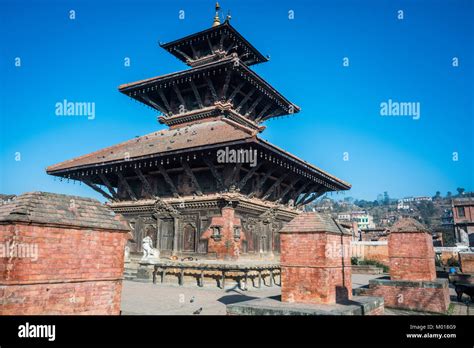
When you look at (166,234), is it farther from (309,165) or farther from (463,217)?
(463,217)

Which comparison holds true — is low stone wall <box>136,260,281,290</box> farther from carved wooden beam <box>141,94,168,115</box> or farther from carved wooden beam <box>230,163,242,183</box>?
carved wooden beam <box>141,94,168,115</box>

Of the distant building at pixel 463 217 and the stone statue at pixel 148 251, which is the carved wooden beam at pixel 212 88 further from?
the distant building at pixel 463 217

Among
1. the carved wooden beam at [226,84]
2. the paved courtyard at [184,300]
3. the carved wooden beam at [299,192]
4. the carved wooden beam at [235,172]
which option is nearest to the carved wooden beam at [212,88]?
the carved wooden beam at [226,84]

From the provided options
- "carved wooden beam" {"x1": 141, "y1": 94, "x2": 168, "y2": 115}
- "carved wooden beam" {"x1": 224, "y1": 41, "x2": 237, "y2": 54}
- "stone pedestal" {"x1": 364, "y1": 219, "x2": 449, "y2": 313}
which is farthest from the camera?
"carved wooden beam" {"x1": 141, "y1": 94, "x2": 168, "y2": 115}

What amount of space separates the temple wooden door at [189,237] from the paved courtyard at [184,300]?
2.58m

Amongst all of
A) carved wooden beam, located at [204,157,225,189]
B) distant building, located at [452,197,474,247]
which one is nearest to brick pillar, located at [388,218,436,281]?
carved wooden beam, located at [204,157,225,189]

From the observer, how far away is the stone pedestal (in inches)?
435

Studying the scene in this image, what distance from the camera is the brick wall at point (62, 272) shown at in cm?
507

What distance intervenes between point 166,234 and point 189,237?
165cm

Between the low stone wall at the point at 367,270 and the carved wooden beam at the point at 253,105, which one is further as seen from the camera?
the low stone wall at the point at 367,270

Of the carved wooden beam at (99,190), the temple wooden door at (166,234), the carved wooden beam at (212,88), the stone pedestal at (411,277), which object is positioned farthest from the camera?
the carved wooden beam at (99,190)

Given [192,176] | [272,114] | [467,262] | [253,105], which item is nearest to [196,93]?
[253,105]

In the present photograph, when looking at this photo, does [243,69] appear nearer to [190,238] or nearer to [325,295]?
[190,238]

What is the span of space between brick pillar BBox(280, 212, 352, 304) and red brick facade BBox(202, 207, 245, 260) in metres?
8.65
